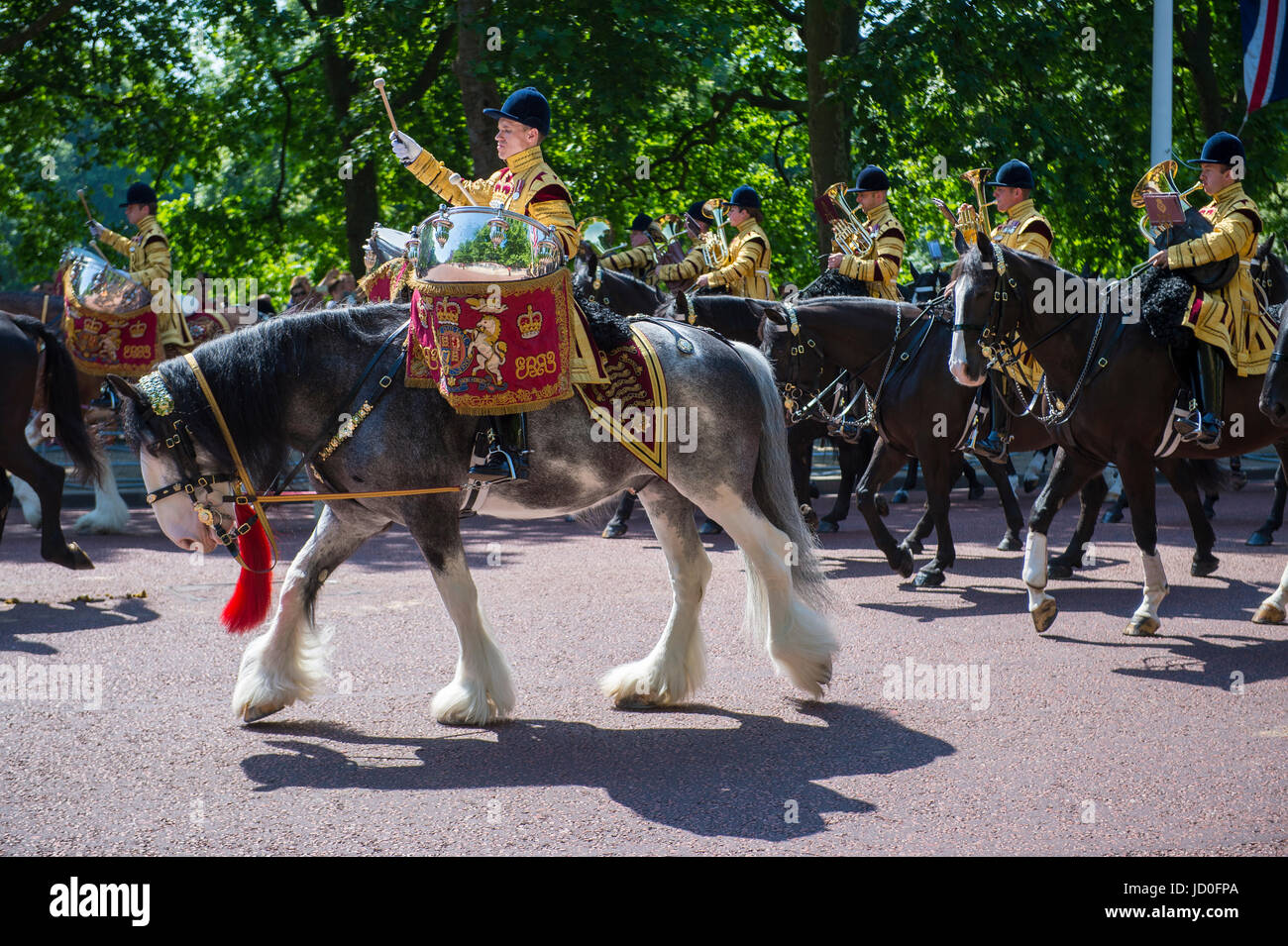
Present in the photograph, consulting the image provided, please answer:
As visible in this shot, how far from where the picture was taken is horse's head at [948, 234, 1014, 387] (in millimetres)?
7695

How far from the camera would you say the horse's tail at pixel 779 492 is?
652cm

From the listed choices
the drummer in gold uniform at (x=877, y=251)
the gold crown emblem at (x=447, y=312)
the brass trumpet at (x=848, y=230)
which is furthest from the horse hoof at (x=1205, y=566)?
the gold crown emblem at (x=447, y=312)

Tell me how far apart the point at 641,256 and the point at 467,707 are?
34.7 ft

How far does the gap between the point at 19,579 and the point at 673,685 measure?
6234 mm

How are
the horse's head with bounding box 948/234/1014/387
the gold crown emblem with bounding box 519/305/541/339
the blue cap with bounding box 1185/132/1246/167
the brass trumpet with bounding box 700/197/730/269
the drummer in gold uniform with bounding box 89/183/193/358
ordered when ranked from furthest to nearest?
the brass trumpet with bounding box 700/197/730/269
the drummer in gold uniform with bounding box 89/183/193/358
the blue cap with bounding box 1185/132/1246/167
the horse's head with bounding box 948/234/1014/387
the gold crown emblem with bounding box 519/305/541/339

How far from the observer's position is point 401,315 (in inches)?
253

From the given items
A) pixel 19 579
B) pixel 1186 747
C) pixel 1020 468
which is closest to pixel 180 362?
→ pixel 1186 747

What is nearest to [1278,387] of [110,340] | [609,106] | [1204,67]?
[110,340]

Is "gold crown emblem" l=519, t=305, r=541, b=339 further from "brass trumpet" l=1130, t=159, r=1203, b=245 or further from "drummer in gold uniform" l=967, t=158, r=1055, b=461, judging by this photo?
"drummer in gold uniform" l=967, t=158, r=1055, b=461

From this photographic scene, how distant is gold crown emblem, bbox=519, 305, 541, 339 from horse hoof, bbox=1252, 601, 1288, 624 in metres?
4.83

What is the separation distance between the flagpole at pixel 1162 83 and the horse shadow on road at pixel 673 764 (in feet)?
38.1

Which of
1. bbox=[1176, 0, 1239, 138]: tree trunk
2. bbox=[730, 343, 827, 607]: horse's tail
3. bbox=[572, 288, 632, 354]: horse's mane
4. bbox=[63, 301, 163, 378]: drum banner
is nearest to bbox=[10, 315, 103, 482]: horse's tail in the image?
bbox=[63, 301, 163, 378]: drum banner

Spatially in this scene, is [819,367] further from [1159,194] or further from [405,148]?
[405,148]

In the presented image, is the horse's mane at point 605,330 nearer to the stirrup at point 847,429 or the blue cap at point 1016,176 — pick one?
the blue cap at point 1016,176
